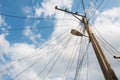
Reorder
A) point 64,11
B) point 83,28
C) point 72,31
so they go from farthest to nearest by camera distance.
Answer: point 64,11 < point 83,28 < point 72,31

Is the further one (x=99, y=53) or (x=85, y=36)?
(x=85, y=36)

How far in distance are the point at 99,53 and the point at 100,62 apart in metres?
0.94

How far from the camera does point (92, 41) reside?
80.9 feet

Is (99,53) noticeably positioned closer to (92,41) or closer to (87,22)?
(92,41)

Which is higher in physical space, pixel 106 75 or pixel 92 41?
pixel 92 41

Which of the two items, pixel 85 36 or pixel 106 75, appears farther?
pixel 85 36

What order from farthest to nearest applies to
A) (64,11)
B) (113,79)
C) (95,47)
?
(64,11)
(95,47)
(113,79)

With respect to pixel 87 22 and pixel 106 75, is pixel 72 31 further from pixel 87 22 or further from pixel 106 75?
pixel 106 75

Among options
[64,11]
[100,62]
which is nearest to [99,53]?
[100,62]

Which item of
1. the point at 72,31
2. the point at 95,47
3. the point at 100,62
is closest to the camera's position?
the point at 100,62

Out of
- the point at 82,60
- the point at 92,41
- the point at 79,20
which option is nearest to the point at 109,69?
the point at 92,41

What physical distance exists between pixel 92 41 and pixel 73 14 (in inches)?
202

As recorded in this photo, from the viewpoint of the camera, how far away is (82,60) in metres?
26.9

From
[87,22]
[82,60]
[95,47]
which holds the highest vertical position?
[87,22]
